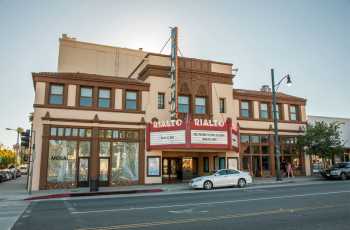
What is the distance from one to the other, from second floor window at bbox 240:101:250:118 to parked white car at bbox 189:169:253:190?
970 centimetres

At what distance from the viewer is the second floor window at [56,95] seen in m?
24.4

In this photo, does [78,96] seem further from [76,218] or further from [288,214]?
[288,214]

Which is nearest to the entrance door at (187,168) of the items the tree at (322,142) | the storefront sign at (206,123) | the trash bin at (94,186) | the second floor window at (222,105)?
the storefront sign at (206,123)

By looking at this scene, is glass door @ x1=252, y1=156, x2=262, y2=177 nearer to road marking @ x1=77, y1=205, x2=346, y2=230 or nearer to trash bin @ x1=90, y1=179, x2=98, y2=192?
trash bin @ x1=90, y1=179, x2=98, y2=192

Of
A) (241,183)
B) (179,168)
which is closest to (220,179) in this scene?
(241,183)

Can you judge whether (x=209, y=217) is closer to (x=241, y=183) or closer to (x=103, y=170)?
(x=241, y=183)

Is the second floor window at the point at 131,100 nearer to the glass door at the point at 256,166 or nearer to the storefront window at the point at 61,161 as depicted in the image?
the storefront window at the point at 61,161

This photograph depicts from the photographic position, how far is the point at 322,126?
1188 inches

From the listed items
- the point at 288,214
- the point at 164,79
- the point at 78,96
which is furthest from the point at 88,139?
the point at 288,214

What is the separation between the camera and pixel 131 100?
2673 centimetres

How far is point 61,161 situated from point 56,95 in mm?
5584

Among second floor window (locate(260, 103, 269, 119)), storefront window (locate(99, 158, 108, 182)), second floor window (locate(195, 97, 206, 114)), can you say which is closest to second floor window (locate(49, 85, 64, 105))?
storefront window (locate(99, 158, 108, 182))

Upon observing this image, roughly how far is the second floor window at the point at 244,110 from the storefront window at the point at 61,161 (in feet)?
56.3

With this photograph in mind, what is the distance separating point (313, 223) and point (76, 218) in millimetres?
7692
